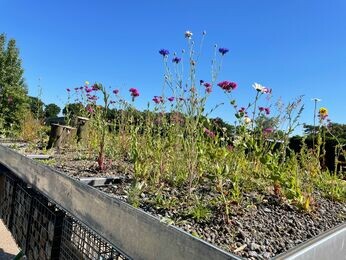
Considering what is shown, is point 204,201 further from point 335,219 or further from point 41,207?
point 41,207

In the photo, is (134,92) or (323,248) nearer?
(323,248)

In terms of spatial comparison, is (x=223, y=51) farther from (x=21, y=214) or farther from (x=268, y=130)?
(x=21, y=214)

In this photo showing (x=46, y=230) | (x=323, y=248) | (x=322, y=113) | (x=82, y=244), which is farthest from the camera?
(x=322, y=113)

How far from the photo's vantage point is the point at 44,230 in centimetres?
222

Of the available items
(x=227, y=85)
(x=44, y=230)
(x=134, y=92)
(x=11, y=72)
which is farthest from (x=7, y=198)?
(x=11, y=72)

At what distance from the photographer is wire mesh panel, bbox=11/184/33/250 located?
2613 mm

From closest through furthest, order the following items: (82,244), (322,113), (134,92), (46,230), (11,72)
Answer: (82,244) < (46,230) < (322,113) < (134,92) < (11,72)

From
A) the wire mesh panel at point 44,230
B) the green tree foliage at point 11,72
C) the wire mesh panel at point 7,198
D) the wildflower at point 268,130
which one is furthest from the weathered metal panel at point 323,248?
the green tree foliage at point 11,72

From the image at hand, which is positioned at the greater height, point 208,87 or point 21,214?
point 208,87

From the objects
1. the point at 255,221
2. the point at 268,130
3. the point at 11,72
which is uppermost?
the point at 11,72

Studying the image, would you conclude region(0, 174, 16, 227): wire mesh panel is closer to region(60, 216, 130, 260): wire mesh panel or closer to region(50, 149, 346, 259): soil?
region(50, 149, 346, 259): soil

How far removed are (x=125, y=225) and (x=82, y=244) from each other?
0.54 m

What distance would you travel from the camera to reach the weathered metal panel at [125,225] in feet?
3.58

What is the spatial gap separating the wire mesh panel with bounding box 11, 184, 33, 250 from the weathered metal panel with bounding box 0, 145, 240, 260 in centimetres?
52
